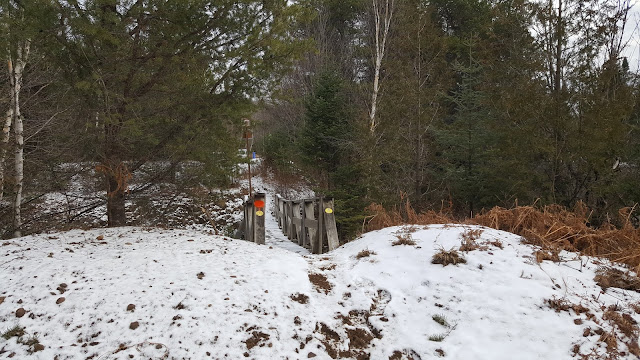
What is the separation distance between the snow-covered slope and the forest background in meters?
2.00

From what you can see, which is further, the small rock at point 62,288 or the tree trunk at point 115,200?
the tree trunk at point 115,200

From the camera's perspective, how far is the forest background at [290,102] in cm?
511

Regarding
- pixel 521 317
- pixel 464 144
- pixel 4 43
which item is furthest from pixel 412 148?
pixel 4 43

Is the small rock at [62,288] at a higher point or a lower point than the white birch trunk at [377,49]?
lower

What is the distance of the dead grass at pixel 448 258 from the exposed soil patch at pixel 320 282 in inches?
50.8

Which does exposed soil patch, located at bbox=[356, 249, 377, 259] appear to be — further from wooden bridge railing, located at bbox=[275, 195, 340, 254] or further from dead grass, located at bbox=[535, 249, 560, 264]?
wooden bridge railing, located at bbox=[275, 195, 340, 254]

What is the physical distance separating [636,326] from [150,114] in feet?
22.1

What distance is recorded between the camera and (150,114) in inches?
229

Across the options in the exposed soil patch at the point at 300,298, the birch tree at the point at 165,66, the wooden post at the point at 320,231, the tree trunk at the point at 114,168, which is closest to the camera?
the exposed soil patch at the point at 300,298

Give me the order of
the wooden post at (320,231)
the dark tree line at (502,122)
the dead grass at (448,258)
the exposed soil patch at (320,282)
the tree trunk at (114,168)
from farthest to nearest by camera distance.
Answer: the dark tree line at (502,122), the wooden post at (320,231), the tree trunk at (114,168), the exposed soil patch at (320,282), the dead grass at (448,258)

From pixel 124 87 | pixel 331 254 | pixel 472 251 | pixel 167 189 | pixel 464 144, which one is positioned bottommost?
pixel 331 254

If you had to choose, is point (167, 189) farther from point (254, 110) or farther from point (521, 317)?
point (521, 317)

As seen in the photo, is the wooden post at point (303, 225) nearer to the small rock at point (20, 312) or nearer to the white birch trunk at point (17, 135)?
the white birch trunk at point (17, 135)

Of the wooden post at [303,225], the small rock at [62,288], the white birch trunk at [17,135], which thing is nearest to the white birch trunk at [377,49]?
the wooden post at [303,225]
